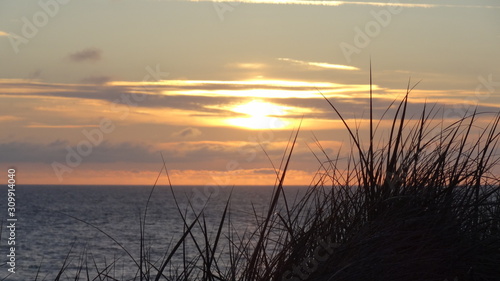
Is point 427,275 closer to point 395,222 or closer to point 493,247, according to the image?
point 395,222

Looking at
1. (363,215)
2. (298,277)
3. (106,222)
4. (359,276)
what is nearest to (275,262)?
(298,277)

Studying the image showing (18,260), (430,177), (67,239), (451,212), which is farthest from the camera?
(67,239)

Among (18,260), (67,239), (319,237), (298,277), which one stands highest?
(67,239)

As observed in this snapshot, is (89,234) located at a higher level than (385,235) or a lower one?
higher

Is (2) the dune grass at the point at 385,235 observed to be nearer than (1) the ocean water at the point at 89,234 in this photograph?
Yes

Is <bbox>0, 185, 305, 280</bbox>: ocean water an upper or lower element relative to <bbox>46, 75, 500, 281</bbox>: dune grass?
upper

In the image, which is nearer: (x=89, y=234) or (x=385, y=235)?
(x=385, y=235)

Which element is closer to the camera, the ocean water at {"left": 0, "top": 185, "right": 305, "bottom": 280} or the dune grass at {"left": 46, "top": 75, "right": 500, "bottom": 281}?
the dune grass at {"left": 46, "top": 75, "right": 500, "bottom": 281}

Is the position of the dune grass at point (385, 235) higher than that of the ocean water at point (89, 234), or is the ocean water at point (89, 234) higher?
the ocean water at point (89, 234)

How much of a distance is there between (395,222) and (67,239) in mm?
56855

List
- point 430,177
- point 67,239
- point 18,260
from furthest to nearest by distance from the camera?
1. point 67,239
2. point 18,260
3. point 430,177

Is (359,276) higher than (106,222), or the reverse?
(106,222)

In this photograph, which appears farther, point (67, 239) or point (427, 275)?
point (67, 239)

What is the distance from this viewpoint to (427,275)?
2516 millimetres
